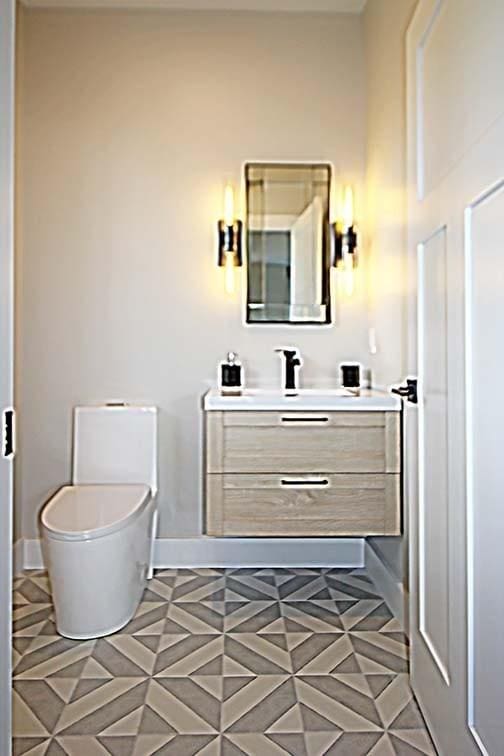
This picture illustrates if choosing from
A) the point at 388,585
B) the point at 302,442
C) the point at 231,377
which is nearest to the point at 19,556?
the point at 231,377

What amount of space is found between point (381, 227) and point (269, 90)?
35.1 inches

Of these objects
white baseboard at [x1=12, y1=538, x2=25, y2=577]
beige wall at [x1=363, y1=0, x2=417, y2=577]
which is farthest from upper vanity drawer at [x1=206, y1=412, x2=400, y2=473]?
white baseboard at [x1=12, y1=538, x2=25, y2=577]

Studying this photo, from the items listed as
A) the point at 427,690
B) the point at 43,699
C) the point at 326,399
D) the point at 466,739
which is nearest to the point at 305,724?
the point at 427,690

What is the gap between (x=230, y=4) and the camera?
10.3ft

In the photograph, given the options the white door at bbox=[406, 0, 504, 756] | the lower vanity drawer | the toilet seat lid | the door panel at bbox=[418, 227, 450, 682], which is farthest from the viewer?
the lower vanity drawer

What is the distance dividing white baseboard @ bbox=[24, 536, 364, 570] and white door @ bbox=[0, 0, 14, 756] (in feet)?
6.59

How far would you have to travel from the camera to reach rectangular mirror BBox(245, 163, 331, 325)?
3178 mm

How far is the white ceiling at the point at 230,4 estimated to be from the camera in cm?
310

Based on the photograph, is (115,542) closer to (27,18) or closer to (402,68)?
(402,68)

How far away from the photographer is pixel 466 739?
145 centimetres

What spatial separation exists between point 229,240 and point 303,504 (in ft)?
4.21

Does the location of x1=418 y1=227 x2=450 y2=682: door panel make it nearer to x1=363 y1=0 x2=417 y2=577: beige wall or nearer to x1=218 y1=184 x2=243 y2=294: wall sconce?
x1=363 y1=0 x2=417 y2=577: beige wall

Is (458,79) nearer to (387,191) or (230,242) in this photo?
(387,191)

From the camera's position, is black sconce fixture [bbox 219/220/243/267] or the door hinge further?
black sconce fixture [bbox 219/220/243/267]
